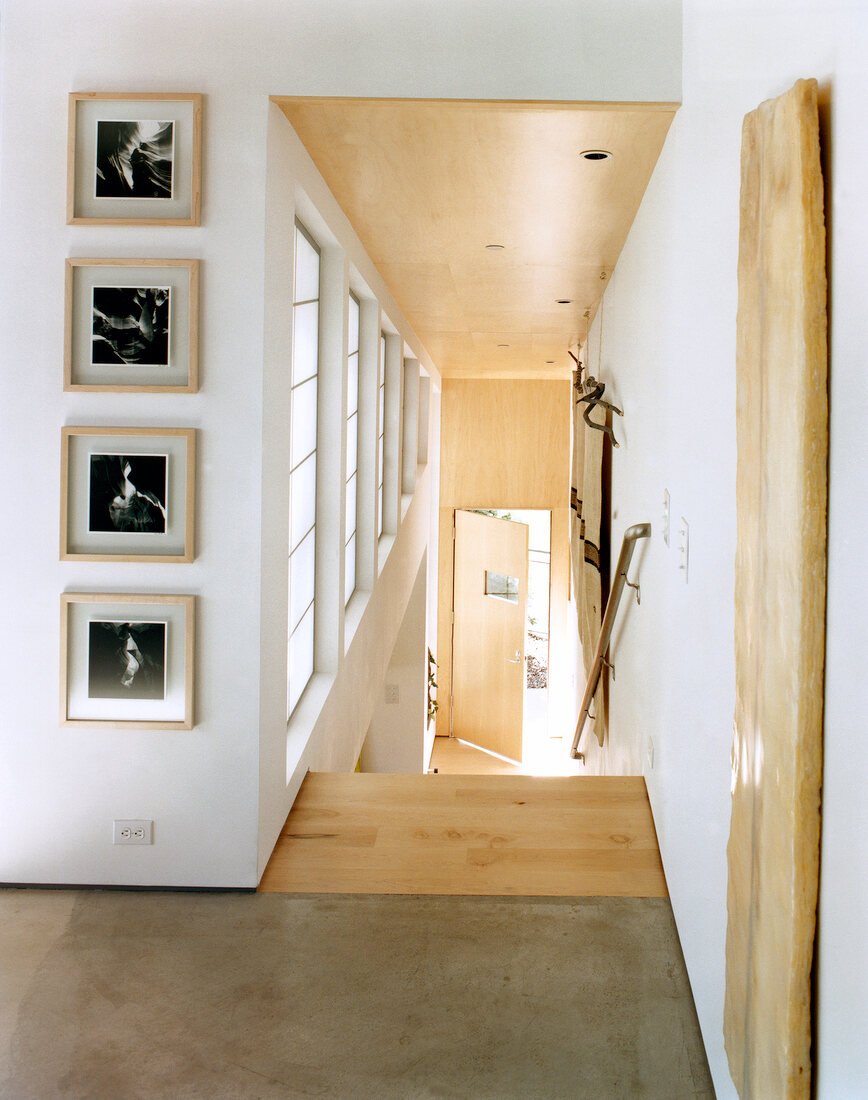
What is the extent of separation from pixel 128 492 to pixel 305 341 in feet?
3.78

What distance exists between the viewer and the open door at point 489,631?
884cm

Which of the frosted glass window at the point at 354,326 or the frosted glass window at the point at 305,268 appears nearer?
the frosted glass window at the point at 305,268

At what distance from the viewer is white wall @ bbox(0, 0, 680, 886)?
223 centimetres

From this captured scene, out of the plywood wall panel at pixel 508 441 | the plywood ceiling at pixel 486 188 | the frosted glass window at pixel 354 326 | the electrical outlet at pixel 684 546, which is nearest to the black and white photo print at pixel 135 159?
the plywood ceiling at pixel 486 188

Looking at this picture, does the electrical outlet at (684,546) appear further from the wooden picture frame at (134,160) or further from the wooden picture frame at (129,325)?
the wooden picture frame at (134,160)

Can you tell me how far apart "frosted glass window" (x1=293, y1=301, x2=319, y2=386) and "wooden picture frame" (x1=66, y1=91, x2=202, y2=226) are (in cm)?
83

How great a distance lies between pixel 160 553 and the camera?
2.32m

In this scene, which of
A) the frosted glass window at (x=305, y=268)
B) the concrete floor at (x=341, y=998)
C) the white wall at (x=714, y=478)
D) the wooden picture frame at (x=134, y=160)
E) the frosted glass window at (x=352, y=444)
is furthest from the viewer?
the frosted glass window at (x=352, y=444)

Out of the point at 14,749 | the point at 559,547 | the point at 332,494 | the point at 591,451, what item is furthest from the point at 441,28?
the point at 559,547

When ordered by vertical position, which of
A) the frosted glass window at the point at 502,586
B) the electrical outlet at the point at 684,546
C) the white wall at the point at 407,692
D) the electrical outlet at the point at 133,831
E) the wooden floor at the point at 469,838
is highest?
the electrical outlet at the point at 684,546

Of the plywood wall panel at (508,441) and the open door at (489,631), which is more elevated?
the plywood wall panel at (508,441)

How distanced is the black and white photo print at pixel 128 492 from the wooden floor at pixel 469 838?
987 millimetres

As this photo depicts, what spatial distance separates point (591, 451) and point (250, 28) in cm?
267

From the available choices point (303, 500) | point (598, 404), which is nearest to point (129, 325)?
point (303, 500)
